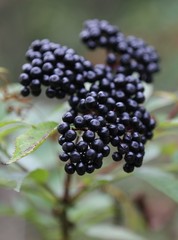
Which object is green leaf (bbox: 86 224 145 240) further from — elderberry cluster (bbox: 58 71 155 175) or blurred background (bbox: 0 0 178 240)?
blurred background (bbox: 0 0 178 240)

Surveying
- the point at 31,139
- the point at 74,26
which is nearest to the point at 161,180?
the point at 31,139

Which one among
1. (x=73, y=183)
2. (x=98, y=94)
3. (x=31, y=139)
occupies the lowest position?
(x=31, y=139)

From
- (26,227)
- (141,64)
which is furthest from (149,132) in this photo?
(26,227)

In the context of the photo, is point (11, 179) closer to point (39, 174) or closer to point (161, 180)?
point (39, 174)

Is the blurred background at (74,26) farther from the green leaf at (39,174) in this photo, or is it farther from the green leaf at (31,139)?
the green leaf at (31,139)

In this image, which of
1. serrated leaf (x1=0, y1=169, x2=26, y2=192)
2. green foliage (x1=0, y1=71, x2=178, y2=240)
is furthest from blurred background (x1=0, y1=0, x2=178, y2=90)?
serrated leaf (x1=0, y1=169, x2=26, y2=192)

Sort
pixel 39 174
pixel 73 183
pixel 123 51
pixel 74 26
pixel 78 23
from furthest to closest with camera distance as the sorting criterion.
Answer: pixel 78 23 → pixel 74 26 → pixel 73 183 → pixel 123 51 → pixel 39 174

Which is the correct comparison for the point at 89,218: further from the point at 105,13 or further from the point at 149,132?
the point at 105,13
